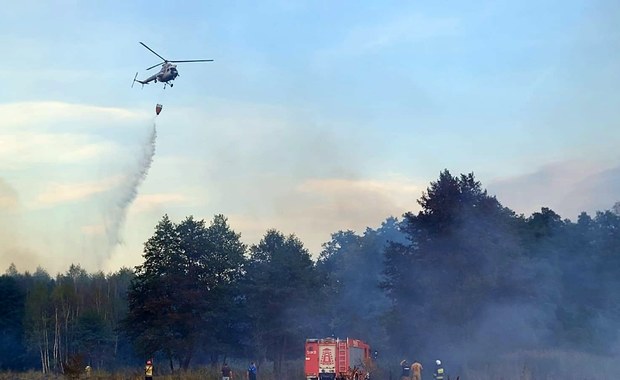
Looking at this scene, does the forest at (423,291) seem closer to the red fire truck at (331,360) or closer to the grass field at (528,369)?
the grass field at (528,369)

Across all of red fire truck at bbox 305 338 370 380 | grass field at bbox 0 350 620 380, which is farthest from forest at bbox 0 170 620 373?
red fire truck at bbox 305 338 370 380

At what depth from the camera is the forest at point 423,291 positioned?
62438mm

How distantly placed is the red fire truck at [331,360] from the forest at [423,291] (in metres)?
9.81

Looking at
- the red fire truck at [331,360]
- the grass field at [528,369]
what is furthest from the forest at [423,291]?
the red fire truck at [331,360]

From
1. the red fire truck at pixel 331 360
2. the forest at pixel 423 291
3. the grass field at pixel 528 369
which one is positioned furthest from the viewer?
the forest at pixel 423 291

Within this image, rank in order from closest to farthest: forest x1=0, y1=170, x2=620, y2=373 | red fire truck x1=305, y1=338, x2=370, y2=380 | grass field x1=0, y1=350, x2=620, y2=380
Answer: grass field x1=0, y1=350, x2=620, y2=380, red fire truck x1=305, y1=338, x2=370, y2=380, forest x1=0, y1=170, x2=620, y2=373

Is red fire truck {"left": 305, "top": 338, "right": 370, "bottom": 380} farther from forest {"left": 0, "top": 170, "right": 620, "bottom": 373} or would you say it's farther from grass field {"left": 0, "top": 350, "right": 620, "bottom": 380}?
forest {"left": 0, "top": 170, "right": 620, "bottom": 373}

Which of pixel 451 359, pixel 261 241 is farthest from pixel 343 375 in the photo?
pixel 261 241

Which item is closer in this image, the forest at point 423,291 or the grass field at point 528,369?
the grass field at point 528,369

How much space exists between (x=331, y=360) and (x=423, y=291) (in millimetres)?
17723

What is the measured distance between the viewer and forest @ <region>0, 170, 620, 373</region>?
205 ft

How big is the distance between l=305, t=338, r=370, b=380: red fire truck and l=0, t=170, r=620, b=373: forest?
9.81 metres

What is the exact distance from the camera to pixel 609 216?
9181 centimetres

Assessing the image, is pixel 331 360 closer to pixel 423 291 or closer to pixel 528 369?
pixel 528 369
